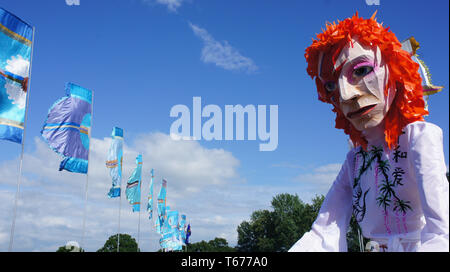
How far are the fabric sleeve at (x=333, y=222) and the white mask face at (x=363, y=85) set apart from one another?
1.80ft

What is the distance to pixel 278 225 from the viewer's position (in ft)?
152

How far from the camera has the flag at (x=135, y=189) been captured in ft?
60.0

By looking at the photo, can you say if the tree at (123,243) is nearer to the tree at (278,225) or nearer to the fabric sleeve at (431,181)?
the tree at (278,225)

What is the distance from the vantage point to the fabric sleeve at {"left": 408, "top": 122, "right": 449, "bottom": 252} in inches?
85.4

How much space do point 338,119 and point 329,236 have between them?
1.06m

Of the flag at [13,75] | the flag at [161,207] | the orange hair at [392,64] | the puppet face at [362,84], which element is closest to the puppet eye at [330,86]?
the puppet face at [362,84]

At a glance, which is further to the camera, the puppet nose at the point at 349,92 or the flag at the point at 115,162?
the flag at the point at 115,162

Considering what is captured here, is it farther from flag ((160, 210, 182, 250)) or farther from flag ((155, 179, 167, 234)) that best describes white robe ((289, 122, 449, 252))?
flag ((160, 210, 182, 250))

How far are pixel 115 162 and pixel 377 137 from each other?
14.0 metres

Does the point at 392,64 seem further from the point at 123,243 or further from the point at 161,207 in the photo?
the point at 123,243

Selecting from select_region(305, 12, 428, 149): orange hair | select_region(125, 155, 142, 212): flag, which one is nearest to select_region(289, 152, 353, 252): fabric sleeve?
select_region(305, 12, 428, 149): orange hair

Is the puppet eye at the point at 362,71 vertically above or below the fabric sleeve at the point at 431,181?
above

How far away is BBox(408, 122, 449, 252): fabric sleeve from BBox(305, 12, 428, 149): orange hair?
0.46 feet
